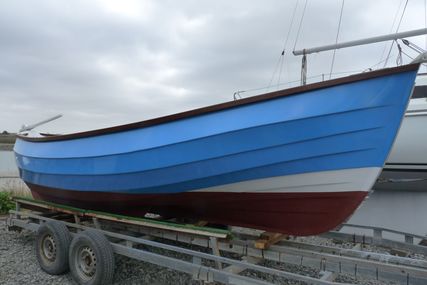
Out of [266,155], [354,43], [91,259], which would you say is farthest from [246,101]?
[354,43]

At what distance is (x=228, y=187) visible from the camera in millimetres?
3561

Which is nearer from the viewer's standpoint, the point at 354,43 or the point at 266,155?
the point at 266,155

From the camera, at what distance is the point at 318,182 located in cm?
319

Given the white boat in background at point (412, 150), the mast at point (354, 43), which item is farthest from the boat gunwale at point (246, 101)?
the white boat in background at point (412, 150)

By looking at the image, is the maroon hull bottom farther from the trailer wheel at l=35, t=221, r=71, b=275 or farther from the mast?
the mast

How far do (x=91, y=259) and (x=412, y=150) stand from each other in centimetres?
474

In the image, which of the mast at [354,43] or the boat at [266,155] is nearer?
the boat at [266,155]

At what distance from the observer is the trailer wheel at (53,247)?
13.3ft

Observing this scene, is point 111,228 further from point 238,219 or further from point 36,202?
point 238,219

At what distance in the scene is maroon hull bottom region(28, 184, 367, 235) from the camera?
3195 millimetres

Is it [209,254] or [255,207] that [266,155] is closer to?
[255,207]

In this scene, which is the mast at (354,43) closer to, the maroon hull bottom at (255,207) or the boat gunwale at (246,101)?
the boat gunwale at (246,101)

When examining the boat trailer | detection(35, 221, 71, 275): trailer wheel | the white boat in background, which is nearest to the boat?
the boat trailer

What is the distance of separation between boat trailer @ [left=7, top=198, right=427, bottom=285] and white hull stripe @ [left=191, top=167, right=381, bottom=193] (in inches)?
20.8
